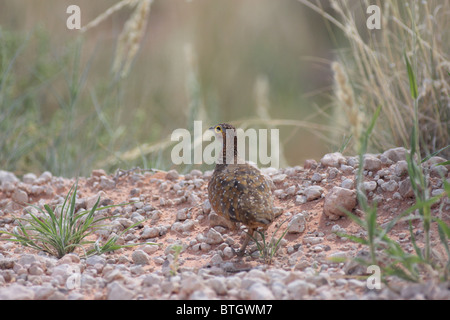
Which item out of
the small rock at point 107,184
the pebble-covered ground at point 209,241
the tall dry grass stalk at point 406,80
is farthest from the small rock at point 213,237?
the tall dry grass stalk at point 406,80

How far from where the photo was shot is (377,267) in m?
2.11

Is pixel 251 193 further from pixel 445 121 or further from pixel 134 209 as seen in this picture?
pixel 445 121

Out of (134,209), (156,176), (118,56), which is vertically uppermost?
(118,56)

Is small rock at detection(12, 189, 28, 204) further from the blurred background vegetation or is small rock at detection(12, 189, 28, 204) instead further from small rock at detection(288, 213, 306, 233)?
small rock at detection(288, 213, 306, 233)

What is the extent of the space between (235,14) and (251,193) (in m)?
5.58

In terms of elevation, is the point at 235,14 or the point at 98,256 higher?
the point at 235,14

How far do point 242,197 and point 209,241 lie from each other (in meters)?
0.41

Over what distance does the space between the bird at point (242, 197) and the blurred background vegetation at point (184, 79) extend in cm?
96

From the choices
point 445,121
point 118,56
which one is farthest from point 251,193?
point 118,56

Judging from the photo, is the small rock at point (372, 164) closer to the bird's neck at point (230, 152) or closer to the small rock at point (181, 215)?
the bird's neck at point (230, 152)

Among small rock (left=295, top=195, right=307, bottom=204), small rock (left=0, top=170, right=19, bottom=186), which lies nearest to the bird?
small rock (left=295, top=195, right=307, bottom=204)

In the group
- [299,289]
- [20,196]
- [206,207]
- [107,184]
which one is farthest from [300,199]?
[20,196]

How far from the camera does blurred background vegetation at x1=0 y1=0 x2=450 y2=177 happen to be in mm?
3943

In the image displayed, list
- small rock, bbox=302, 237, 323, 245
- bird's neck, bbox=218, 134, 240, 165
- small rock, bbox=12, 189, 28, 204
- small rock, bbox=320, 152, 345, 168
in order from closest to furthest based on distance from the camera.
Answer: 1. small rock, bbox=302, 237, 323, 245
2. bird's neck, bbox=218, 134, 240, 165
3. small rock, bbox=320, 152, 345, 168
4. small rock, bbox=12, 189, 28, 204
